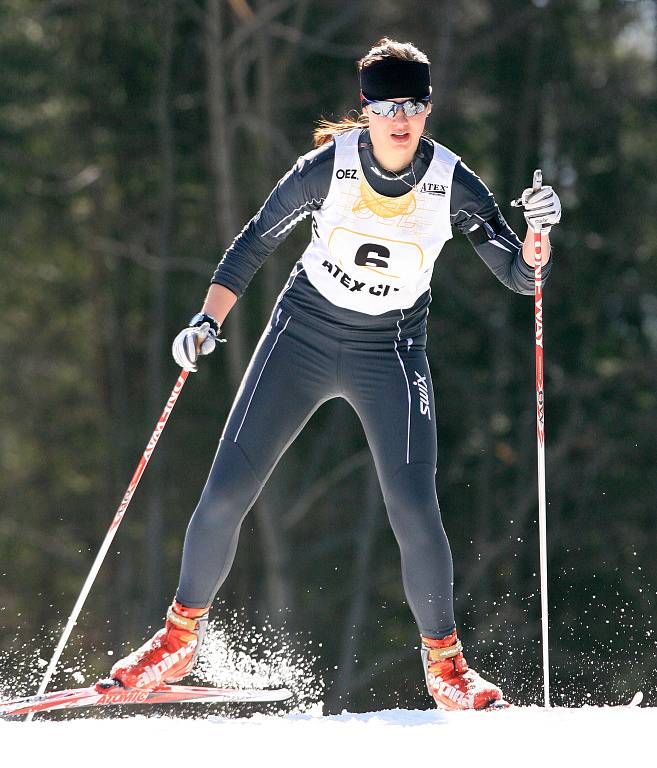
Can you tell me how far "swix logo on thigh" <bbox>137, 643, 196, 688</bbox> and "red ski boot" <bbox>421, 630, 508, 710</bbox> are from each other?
0.79m

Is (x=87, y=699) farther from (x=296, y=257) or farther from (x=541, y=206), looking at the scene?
(x=296, y=257)

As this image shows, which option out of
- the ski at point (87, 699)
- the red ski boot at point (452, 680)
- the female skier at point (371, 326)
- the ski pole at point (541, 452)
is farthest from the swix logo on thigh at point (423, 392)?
the ski at point (87, 699)

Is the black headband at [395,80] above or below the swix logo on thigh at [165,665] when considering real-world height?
above

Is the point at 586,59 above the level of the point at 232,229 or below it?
above

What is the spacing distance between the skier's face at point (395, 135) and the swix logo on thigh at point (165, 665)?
170 cm

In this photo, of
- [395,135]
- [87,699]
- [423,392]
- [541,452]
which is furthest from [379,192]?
[87,699]

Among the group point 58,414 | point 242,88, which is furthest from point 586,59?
point 58,414

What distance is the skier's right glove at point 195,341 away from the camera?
438 centimetres

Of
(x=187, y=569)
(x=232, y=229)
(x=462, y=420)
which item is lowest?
(x=462, y=420)

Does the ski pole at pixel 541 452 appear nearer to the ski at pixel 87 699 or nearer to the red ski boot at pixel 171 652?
the red ski boot at pixel 171 652

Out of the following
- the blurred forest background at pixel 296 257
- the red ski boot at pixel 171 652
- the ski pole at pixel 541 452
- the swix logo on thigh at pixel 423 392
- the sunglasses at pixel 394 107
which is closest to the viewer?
the sunglasses at pixel 394 107

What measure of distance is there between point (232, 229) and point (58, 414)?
16.9 ft

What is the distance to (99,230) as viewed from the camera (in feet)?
51.6

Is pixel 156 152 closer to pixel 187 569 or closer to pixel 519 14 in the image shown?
pixel 519 14
